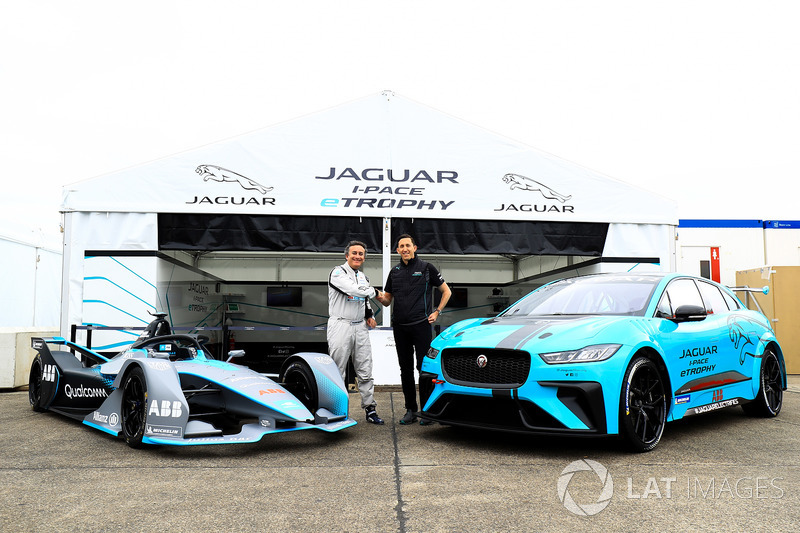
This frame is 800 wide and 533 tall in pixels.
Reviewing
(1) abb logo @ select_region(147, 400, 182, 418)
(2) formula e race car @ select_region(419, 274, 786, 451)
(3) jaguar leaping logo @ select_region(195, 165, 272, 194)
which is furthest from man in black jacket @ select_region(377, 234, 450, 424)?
(3) jaguar leaping logo @ select_region(195, 165, 272, 194)

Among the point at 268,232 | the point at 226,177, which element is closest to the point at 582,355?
the point at 268,232

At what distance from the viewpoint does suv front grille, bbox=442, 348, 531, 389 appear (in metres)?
4.24

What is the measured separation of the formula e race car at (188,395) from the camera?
429 cm

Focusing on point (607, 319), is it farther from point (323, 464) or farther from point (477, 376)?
point (323, 464)

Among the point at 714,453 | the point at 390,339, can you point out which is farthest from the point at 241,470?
Answer: the point at 390,339

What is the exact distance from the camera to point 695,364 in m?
4.91

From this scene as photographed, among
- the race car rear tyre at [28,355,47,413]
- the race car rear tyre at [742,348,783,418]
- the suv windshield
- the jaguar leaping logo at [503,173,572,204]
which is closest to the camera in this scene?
the suv windshield

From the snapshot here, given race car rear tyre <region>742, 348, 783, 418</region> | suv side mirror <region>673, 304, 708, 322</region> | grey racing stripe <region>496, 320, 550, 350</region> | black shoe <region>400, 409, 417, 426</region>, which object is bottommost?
black shoe <region>400, 409, 417, 426</region>

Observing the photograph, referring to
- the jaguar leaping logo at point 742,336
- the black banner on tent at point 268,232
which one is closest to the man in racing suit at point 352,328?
the black banner on tent at point 268,232

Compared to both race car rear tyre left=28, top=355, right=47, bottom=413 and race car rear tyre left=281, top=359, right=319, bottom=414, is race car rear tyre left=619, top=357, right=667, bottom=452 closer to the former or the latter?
race car rear tyre left=281, top=359, right=319, bottom=414

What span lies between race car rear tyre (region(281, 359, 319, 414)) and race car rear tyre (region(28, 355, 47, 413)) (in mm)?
2761

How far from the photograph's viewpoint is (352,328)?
5.74 metres

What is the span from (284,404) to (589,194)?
19.9 feet

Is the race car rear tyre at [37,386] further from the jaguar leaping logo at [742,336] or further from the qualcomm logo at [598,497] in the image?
the jaguar leaping logo at [742,336]
